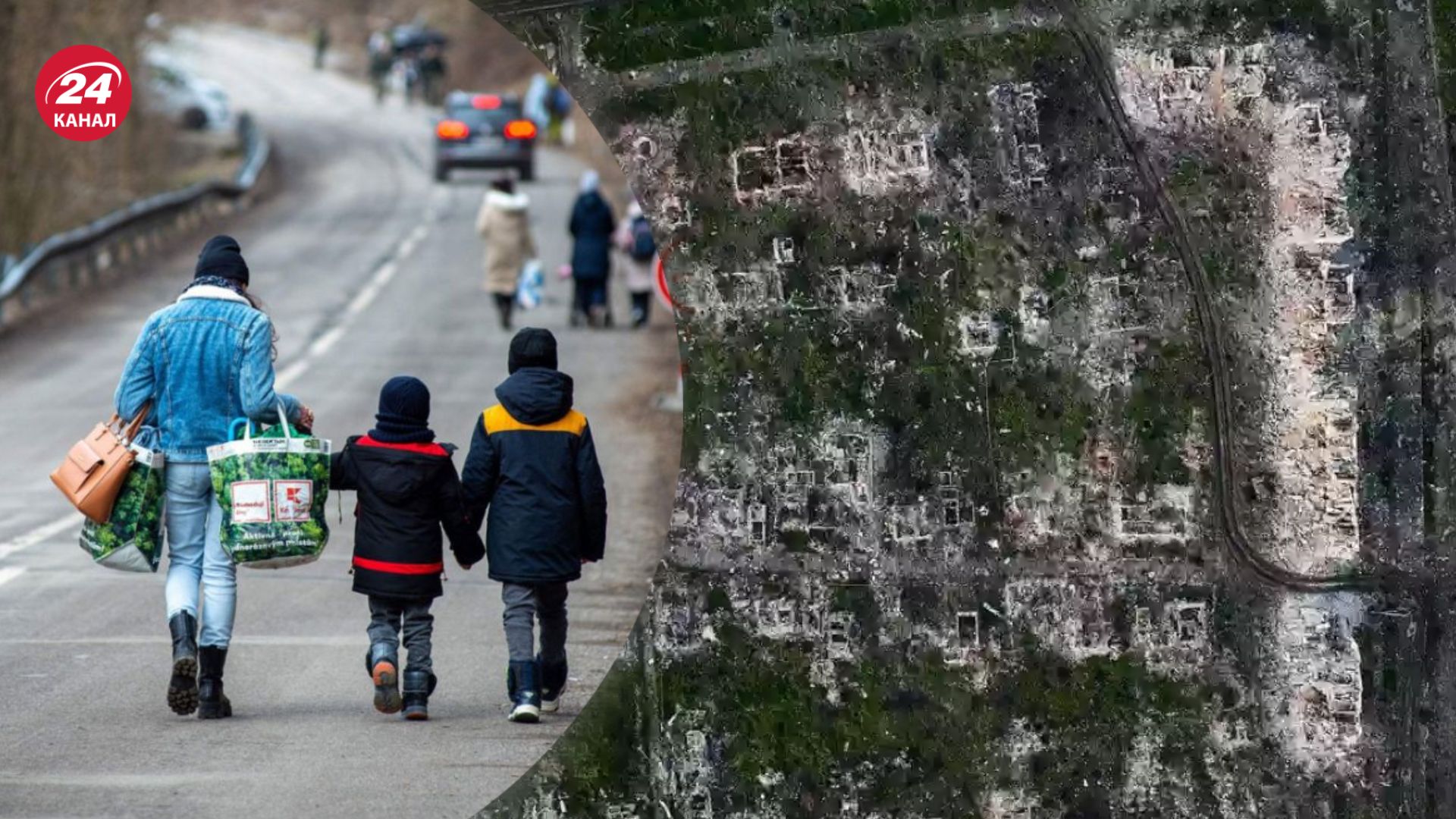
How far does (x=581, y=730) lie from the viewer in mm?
6453

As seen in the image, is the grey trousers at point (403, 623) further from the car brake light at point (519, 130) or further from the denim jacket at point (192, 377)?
the car brake light at point (519, 130)

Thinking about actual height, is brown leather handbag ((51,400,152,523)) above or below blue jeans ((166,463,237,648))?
above

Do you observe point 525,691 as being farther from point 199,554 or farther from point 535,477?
point 199,554

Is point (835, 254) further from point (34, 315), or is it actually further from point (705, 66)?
point (34, 315)

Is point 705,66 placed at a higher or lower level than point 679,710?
higher

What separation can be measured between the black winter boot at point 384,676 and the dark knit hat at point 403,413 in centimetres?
81

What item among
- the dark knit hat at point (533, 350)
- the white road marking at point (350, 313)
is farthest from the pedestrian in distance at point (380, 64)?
the dark knit hat at point (533, 350)

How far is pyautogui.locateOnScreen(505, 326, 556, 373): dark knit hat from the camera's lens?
8094mm

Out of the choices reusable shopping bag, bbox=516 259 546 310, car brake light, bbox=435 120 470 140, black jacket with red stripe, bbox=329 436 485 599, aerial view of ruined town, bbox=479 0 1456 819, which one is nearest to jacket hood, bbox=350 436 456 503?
black jacket with red stripe, bbox=329 436 485 599

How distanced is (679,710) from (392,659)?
2.63 meters

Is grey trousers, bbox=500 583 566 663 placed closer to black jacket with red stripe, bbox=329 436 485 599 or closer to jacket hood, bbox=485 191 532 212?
black jacket with red stripe, bbox=329 436 485 599

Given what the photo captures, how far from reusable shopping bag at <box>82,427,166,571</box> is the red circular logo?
15.4m

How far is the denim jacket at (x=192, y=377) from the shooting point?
27.8 ft

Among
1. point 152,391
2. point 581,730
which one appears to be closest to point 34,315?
point 152,391
